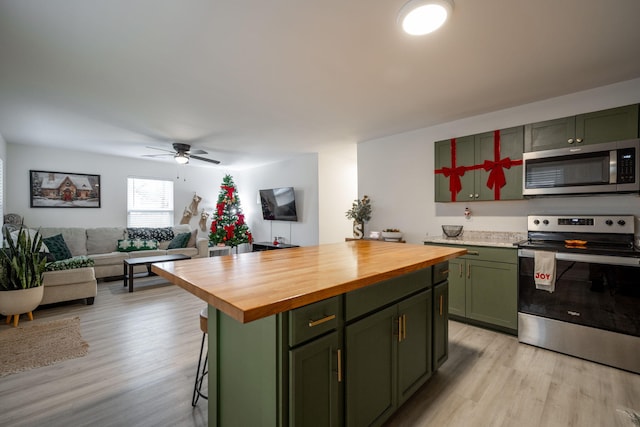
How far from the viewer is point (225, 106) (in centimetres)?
329

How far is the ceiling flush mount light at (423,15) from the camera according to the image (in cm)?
160

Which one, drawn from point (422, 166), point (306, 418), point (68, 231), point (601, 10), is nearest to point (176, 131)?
point (68, 231)

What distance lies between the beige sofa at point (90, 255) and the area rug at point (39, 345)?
0.59 m

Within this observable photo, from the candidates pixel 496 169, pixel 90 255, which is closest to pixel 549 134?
pixel 496 169

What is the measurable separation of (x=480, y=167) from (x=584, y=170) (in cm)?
91

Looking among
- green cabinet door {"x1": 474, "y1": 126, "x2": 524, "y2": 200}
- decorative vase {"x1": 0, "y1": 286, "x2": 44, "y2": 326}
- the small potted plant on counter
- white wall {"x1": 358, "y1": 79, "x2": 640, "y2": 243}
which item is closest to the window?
decorative vase {"x1": 0, "y1": 286, "x2": 44, "y2": 326}

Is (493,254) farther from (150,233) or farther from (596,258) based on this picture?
(150,233)

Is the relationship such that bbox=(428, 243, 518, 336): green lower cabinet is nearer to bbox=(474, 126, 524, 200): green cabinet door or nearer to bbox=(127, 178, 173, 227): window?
bbox=(474, 126, 524, 200): green cabinet door

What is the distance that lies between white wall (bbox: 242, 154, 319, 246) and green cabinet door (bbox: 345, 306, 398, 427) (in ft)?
14.2

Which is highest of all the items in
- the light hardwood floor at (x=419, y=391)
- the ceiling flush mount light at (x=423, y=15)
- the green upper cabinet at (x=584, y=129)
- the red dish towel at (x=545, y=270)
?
the ceiling flush mount light at (x=423, y=15)

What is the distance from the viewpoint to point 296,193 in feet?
20.6

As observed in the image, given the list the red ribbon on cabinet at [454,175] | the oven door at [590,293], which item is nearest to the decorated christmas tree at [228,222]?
the red ribbon on cabinet at [454,175]

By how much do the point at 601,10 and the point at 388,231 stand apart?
3.05 meters

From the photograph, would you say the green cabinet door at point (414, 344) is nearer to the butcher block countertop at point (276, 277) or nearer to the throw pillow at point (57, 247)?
the butcher block countertop at point (276, 277)
